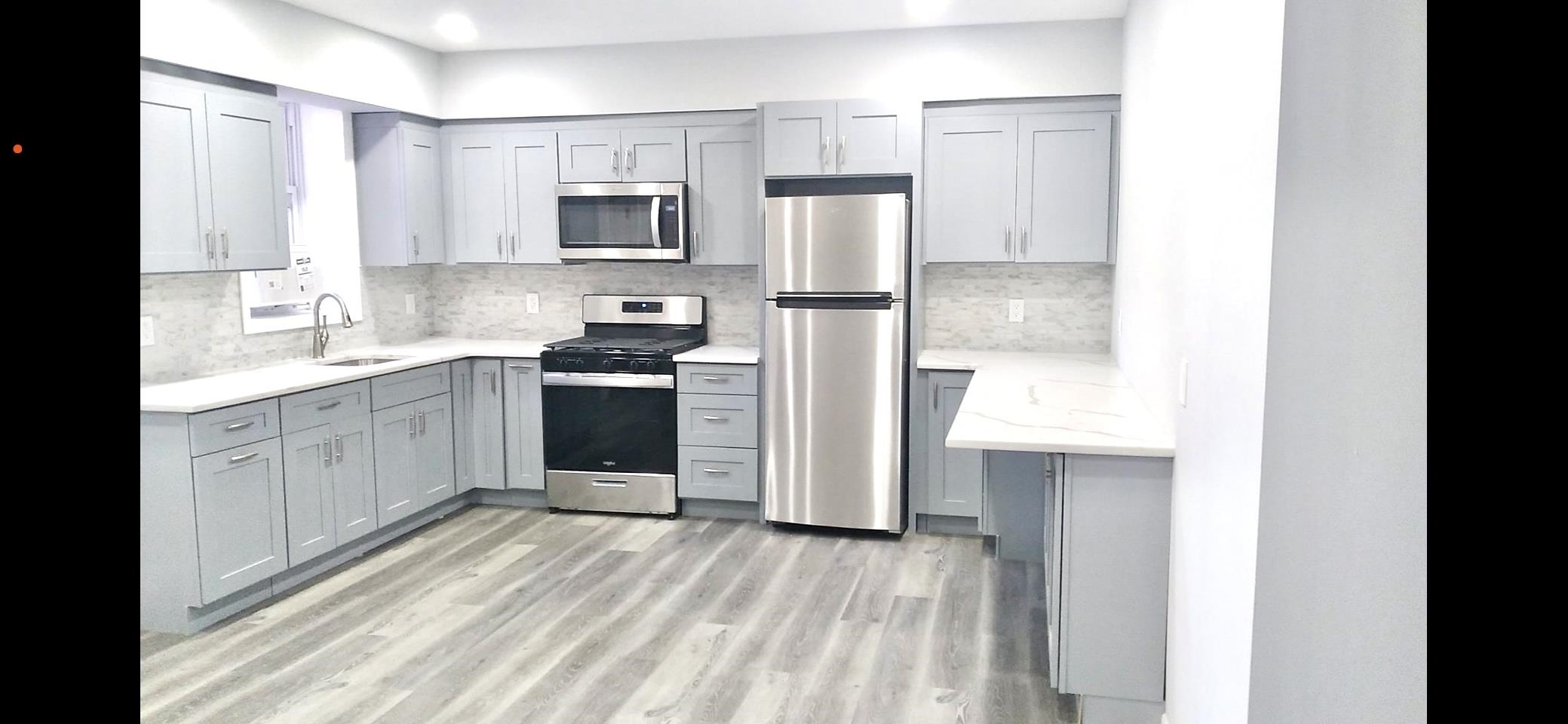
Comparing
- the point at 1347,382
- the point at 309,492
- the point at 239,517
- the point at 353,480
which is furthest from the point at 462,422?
the point at 1347,382

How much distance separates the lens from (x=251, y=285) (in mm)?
4445

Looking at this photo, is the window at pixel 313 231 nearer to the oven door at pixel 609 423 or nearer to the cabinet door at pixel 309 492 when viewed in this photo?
the cabinet door at pixel 309 492

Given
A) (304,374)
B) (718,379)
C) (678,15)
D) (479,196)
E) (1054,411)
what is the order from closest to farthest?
1. (1054,411)
2. (304,374)
3. (678,15)
4. (718,379)
5. (479,196)

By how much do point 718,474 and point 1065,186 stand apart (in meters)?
2.22

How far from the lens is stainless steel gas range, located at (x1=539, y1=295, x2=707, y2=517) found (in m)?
4.96

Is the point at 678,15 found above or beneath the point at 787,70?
above

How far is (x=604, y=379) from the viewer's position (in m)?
4.98

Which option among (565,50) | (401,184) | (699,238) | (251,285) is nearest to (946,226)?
(699,238)

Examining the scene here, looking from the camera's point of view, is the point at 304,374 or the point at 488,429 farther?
the point at 488,429

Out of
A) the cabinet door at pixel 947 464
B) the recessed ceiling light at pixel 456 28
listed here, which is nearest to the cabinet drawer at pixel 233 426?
the recessed ceiling light at pixel 456 28

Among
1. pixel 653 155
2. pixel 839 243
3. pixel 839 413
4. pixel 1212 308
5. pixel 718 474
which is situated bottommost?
pixel 718 474

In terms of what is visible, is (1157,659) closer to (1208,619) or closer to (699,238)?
(1208,619)

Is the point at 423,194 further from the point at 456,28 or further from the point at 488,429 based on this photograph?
the point at 488,429
